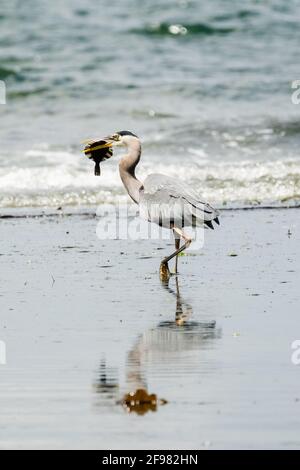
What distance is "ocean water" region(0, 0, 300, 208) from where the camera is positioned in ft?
46.0

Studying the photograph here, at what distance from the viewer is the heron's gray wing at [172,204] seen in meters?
8.98

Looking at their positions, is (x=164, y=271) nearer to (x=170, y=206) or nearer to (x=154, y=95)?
(x=170, y=206)

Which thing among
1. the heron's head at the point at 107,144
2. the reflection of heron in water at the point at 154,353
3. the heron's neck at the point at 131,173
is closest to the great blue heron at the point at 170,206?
the heron's neck at the point at 131,173

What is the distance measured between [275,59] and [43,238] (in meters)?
12.3

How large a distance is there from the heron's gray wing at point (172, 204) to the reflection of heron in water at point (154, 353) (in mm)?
1279

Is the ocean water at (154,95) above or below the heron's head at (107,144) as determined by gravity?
above

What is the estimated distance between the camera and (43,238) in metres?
10.5

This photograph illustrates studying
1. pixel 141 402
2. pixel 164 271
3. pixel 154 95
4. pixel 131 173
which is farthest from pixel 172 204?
pixel 154 95

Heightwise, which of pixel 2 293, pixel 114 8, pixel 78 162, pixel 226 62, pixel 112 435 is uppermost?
pixel 114 8

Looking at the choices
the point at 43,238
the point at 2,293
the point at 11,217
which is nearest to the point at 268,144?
the point at 11,217

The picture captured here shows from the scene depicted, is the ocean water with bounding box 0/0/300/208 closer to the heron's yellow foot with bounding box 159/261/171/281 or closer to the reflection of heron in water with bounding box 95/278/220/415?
the heron's yellow foot with bounding box 159/261/171/281

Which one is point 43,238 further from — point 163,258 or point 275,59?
point 275,59

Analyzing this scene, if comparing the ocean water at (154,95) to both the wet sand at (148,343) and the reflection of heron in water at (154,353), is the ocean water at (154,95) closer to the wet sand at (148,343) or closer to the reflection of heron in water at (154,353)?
the wet sand at (148,343)

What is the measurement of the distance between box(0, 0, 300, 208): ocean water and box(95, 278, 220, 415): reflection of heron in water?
5582 mm
